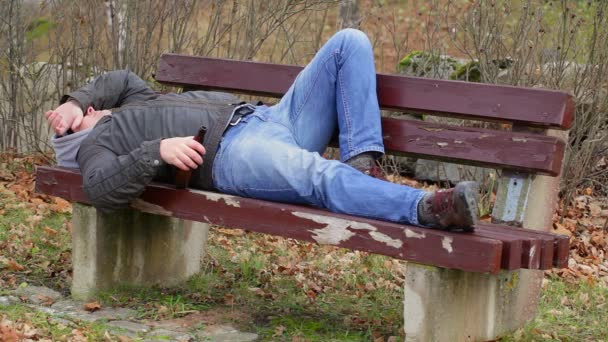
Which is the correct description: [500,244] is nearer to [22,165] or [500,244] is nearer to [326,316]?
[326,316]

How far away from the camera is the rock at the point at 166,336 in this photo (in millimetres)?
4098

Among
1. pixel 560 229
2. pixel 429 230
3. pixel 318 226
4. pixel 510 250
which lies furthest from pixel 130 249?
pixel 560 229

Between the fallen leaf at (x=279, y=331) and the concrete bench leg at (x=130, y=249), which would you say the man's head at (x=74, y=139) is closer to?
the concrete bench leg at (x=130, y=249)

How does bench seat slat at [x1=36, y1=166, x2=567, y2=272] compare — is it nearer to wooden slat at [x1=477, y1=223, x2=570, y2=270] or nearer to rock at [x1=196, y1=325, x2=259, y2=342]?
wooden slat at [x1=477, y1=223, x2=570, y2=270]

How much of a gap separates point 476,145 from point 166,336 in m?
1.57

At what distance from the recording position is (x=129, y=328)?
4227mm

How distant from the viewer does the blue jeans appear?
13.1 ft

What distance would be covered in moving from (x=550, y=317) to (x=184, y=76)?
7.41 ft

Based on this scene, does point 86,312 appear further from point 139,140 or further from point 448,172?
point 448,172

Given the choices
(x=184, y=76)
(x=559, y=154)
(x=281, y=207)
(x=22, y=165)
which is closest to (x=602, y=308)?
(x=559, y=154)

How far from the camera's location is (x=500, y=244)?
3561mm

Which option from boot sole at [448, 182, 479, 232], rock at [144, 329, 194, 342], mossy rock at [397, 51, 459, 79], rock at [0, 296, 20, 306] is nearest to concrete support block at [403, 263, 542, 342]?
boot sole at [448, 182, 479, 232]

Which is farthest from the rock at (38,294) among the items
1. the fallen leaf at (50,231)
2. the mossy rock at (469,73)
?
the mossy rock at (469,73)

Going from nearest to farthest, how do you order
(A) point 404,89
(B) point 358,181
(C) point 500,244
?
(C) point 500,244 < (B) point 358,181 < (A) point 404,89
